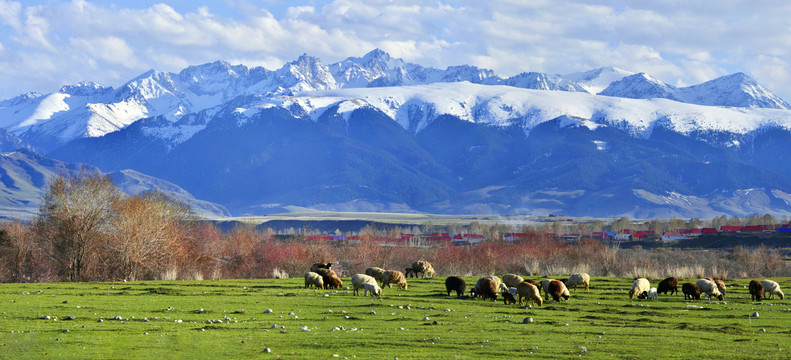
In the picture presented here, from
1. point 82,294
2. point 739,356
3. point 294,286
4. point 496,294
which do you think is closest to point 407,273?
point 294,286

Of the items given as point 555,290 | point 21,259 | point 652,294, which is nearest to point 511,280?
point 555,290

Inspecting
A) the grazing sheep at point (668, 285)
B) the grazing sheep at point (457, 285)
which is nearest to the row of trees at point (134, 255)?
the grazing sheep at point (668, 285)

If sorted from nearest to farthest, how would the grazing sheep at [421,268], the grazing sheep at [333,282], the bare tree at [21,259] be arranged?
the grazing sheep at [333,282] → the grazing sheep at [421,268] → the bare tree at [21,259]

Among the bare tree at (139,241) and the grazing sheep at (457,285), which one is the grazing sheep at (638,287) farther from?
the bare tree at (139,241)

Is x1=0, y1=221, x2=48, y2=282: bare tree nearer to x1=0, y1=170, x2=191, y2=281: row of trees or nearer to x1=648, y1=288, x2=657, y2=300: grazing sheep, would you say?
x1=0, y1=170, x2=191, y2=281: row of trees

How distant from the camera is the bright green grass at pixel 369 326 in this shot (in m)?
23.5

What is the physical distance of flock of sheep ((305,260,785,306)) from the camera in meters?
39.9

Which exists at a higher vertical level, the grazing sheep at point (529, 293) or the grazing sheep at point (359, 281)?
the grazing sheep at point (359, 281)

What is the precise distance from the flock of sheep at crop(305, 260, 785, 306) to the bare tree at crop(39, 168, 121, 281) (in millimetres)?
19857

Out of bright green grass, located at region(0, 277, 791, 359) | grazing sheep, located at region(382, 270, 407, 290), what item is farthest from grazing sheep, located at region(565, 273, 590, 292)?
grazing sheep, located at region(382, 270, 407, 290)

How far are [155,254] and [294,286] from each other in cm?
1833

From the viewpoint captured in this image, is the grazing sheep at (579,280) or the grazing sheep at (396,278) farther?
the grazing sheep at (579,280)

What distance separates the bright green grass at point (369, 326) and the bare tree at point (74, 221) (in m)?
17.2

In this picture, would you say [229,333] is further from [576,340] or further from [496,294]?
[496,294]
